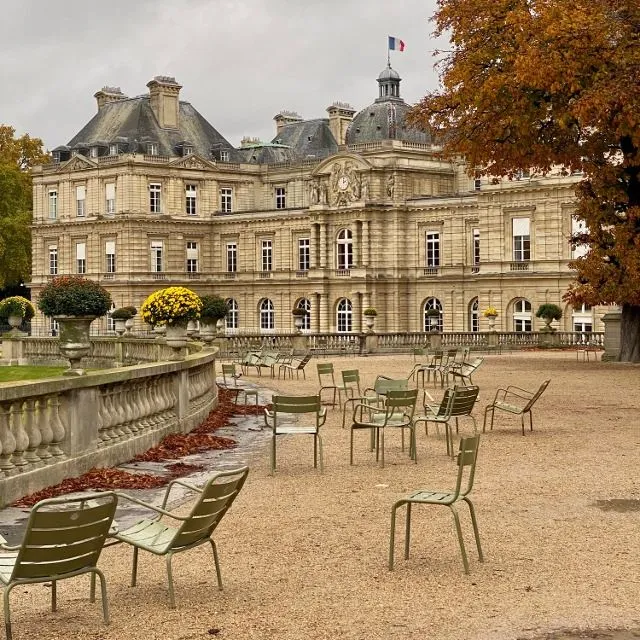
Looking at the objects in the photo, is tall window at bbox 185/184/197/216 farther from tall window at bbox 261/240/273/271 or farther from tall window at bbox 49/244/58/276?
tall window at bbox 49/244/58/276

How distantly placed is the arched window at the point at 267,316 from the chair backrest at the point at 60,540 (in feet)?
193

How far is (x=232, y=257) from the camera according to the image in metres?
68.9

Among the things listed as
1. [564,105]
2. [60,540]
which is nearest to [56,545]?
[60,540]

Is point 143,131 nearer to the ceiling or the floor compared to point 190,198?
nearer to the ceiling

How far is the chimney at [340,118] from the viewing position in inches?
2773

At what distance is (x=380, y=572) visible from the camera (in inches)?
332

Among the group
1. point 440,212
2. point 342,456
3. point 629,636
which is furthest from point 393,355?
point 629,636

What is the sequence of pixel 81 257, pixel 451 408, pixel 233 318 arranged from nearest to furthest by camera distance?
pixel 451 408, pixel 233 318, pixel 81 257

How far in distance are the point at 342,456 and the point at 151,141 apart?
183ft

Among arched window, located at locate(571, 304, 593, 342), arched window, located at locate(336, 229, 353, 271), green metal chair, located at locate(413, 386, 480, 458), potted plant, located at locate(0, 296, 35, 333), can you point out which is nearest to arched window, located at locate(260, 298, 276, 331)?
arched window, located at locate(336, 229, 353, 271)

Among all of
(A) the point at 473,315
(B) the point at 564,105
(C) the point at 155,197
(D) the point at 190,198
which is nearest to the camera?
(B) the point at 564,105

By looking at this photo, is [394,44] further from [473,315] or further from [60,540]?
[60,540]

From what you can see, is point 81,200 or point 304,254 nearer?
point 304,254

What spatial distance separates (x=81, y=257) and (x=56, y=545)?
65181 millimetres
